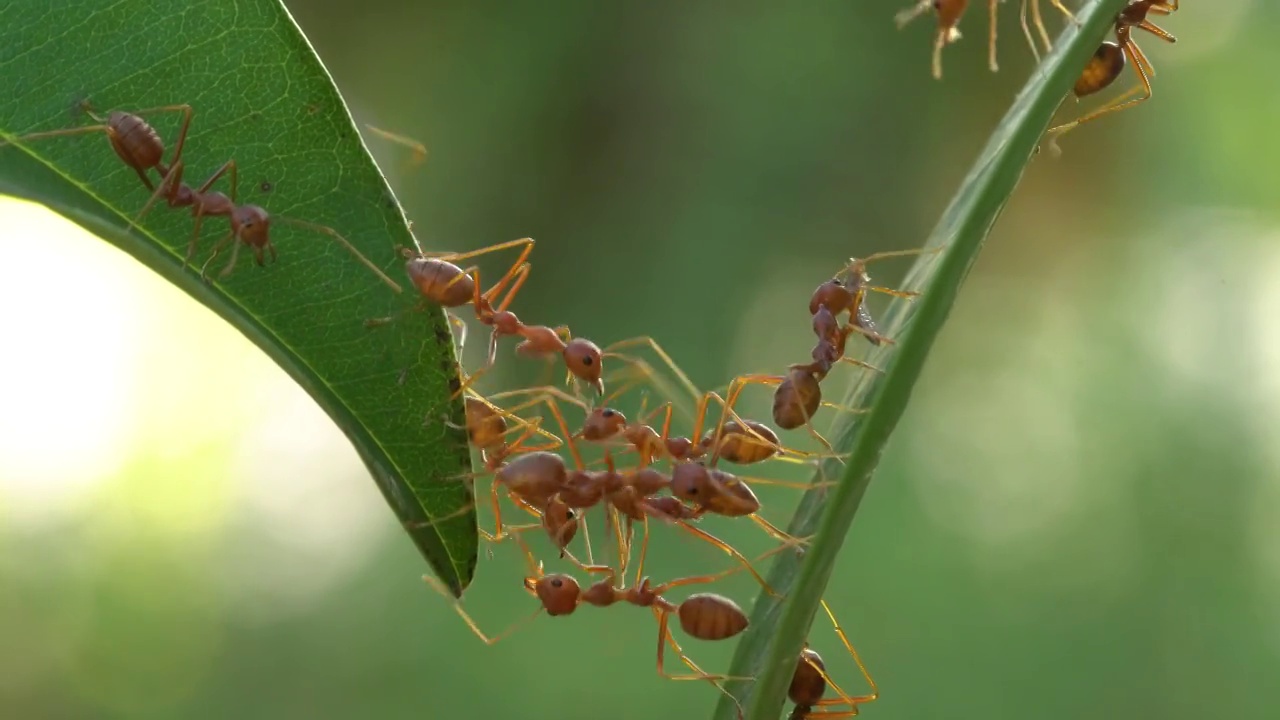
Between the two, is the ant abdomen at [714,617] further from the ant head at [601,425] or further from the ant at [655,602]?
the ant head at [601,425]

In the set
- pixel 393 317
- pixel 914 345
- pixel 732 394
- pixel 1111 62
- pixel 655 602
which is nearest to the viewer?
pixel 914 345

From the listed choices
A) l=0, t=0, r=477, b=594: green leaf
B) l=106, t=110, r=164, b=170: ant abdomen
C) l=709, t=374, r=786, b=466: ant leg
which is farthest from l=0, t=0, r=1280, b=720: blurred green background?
l=106, t=110, r=164, b=170: ant abdomen

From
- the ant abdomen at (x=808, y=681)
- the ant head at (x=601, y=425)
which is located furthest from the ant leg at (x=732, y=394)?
the ant abdomen at (x=808, y=681)

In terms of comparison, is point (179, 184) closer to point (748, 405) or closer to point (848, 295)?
point (848, 295)

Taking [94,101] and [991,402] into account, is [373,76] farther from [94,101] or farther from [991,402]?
[94,101]

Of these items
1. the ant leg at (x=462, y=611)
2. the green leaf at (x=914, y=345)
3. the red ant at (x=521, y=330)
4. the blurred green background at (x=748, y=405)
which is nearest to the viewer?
the green leaf at (x=914, y=345)

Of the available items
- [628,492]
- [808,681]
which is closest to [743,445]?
[628,492]

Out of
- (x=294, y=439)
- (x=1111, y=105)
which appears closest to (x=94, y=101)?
(x=1111, y=105)
